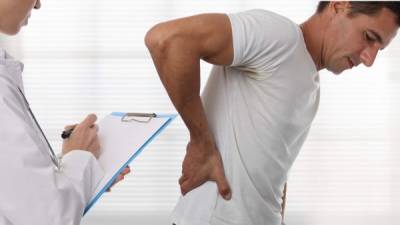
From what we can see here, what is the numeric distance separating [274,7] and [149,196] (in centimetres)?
114

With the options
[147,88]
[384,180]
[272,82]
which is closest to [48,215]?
[272,82]

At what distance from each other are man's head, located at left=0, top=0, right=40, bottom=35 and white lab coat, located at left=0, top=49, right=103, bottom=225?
0.05 m

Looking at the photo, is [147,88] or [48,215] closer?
[48,215]

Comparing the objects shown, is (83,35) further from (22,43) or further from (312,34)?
(312,34)

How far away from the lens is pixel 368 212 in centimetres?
278

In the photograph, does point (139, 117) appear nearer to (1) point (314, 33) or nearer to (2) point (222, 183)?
(2) point (222, 183)

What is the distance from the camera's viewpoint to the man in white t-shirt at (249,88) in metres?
1.05

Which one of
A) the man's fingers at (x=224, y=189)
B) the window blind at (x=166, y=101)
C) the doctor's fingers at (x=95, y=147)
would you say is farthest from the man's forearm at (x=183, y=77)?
the window blind at (x=166, y=101)

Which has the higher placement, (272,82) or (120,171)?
(272,82)

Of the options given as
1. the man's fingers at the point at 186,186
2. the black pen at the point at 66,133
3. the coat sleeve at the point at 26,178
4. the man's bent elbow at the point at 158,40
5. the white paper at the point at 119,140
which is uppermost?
the man's bent elbow at the point at 158,40

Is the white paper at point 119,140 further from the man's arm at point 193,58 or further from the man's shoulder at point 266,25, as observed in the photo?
the man's shoulder at point 266,25

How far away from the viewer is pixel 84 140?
1.19 meters

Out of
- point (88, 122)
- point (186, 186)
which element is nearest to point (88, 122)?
point (88, 122)

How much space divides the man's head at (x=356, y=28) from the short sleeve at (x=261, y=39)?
151 mm
